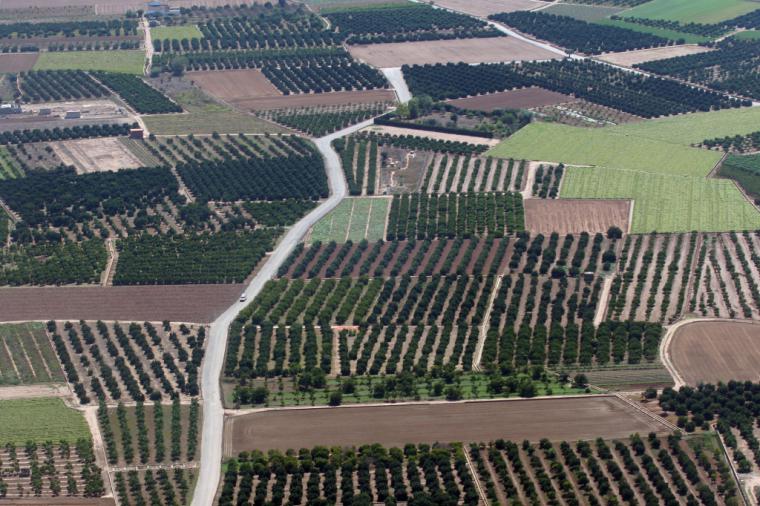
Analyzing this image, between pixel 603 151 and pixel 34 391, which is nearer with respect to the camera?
pixel 34 391

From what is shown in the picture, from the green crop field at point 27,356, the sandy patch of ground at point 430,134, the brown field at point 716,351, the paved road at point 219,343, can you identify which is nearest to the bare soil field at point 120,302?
the paved road at point 219,343

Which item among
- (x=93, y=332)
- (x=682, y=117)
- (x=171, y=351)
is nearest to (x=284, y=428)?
(x=171, y=351)

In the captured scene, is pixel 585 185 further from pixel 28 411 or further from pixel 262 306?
pixel 28 411

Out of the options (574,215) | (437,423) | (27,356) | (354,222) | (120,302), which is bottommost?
(27,356)

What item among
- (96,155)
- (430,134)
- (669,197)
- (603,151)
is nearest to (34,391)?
(96,155)

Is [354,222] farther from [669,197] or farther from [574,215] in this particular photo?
[669,197]

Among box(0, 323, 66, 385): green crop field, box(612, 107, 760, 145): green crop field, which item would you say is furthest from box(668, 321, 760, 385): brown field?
box(0, 323, 66, 385): green crop field

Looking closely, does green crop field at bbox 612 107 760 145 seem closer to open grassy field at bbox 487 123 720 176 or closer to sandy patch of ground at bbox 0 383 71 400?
open grassy field at bbox 487 123 720 176

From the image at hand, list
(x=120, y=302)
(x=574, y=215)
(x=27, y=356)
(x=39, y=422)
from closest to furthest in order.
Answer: (x=39, y=422) < (x=27, y=356) < (x=120, y=302) < (x=574, y=215)

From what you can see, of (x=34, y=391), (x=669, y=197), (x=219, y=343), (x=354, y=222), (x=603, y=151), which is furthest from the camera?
(x=603, y=151)
